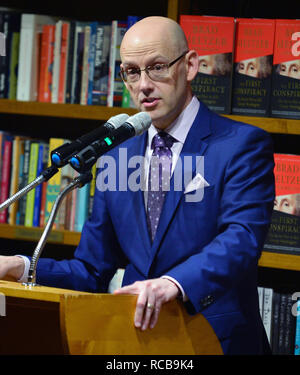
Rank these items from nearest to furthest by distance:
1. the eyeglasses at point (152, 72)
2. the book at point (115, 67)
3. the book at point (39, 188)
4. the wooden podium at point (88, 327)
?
the wooden podium at point (88, 327)
the eyeglasses at point (152, 72)
the book at point (115, 67)
the book at point (39, 188)

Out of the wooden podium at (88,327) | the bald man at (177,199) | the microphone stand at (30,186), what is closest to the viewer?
the wooden podium at (88,327)

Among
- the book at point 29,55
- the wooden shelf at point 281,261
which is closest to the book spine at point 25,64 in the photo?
the book at point 29,55

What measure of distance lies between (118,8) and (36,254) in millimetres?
1578

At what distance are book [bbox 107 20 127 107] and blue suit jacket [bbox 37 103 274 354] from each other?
22.9 inches

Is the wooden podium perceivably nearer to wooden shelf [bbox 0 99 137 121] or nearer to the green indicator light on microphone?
the green indicator light on microphone

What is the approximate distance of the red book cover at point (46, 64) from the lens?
91.9 inches

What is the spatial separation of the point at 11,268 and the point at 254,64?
1102 mm

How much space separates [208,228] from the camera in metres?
1.54

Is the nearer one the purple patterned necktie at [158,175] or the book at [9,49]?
the purple patterned necktie at [158,175]

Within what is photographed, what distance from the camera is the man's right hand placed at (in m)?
1.37

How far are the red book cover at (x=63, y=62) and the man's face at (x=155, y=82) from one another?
2.48 ft

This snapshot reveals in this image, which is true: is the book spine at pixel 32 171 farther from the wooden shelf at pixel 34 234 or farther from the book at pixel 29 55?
the book at pixel 29 55

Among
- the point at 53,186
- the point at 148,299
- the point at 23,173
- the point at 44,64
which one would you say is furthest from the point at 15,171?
the point at 148,299

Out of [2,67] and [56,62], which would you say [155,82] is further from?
[2,67]
